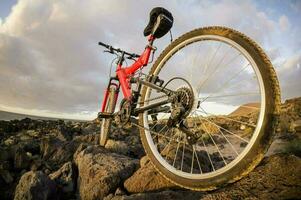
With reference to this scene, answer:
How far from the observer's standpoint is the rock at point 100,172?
3.62 metres

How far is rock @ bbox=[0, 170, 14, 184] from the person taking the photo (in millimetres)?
5188

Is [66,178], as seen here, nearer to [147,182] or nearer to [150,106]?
[147,182]

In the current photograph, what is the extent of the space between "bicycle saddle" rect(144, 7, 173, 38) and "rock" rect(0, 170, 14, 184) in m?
4.38

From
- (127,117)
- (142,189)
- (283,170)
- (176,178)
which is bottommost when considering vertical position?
(142,189)

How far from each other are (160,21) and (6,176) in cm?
462

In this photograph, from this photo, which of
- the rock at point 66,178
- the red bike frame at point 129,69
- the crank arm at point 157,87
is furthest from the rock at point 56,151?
the crank arm at point 157,87

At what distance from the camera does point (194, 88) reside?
3.34 metres

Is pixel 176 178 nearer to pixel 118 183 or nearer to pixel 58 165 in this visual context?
pixel 118 183

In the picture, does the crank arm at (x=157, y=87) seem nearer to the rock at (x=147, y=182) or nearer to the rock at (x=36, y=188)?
the rock at (x=147, y=182)

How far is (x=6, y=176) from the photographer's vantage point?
5.26 meters

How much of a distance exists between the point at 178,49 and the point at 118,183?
7.43 feet

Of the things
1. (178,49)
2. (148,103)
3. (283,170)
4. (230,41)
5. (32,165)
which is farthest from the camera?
(32,165)

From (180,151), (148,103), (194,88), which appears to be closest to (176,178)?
(180,151)

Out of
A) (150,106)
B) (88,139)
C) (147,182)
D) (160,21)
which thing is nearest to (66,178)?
(147,182)
